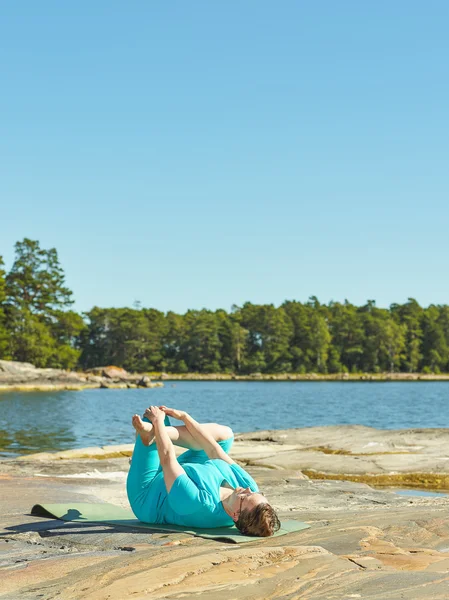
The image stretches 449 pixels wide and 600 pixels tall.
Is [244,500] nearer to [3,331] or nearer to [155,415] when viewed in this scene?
[155,415]

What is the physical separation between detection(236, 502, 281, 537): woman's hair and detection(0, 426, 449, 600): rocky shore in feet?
0.36

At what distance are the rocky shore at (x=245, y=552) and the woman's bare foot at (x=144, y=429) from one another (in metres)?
0.77

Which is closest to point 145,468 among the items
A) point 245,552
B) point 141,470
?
point 141,470

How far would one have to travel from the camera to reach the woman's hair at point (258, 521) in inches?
240

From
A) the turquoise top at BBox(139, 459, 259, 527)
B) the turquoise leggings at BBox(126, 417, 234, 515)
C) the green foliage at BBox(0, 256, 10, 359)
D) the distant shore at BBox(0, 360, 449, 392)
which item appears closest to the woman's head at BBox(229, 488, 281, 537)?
the turquoise top at BBox(139, 459, 259, 527)

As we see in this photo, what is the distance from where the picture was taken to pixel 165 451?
622 cm

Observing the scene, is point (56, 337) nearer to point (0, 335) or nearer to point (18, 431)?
point (0, 335)

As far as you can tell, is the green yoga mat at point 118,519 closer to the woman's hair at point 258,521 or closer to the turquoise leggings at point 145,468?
the woman's hair at point 258,521

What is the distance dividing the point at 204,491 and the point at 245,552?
89 cm

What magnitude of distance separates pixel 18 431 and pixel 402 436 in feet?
49.6

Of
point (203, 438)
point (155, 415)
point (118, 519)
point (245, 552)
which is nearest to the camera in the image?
point (245, 552)

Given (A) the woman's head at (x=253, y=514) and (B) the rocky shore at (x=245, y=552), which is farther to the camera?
(A) the woman's head at (x=253, y=514)

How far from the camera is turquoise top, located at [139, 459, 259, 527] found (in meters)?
6.30

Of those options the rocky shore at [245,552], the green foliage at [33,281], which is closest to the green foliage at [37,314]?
the green foliage at [33,281]
